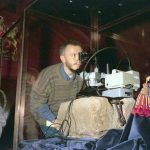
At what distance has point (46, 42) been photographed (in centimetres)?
189

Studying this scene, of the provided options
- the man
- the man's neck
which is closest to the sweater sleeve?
the man

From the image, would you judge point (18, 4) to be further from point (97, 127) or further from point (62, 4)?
point (97, 127)

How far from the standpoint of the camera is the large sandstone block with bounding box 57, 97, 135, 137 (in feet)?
3.81

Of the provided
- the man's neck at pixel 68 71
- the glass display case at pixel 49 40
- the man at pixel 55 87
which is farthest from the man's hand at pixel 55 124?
the man's neck at pixel 68 71

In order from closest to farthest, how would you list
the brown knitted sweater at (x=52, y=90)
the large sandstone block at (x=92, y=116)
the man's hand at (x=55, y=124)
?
the large sandstone block at (x=92, y=116) → the man's hand at (x=55, y=124) → the brown knitted sweater at (x=52, y=90)

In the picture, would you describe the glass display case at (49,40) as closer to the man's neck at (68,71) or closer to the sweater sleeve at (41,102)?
the sweater sleeve at (41,102)

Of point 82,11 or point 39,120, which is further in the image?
point 82,11

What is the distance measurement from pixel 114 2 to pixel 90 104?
2.69 ft

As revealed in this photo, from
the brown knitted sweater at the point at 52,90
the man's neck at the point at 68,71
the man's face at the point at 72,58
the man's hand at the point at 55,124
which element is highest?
the man's face at the point at 72,58

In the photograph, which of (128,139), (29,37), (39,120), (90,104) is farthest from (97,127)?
(29,37)

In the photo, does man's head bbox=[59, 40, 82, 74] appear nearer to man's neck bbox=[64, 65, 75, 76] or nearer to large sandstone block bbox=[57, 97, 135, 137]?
man's neck bbox=[64, 65, 75, 76]

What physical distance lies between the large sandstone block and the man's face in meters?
0.30

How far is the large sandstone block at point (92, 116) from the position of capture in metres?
1.16

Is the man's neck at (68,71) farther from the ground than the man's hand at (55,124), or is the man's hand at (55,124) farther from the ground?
the man's neck at (68,71)
